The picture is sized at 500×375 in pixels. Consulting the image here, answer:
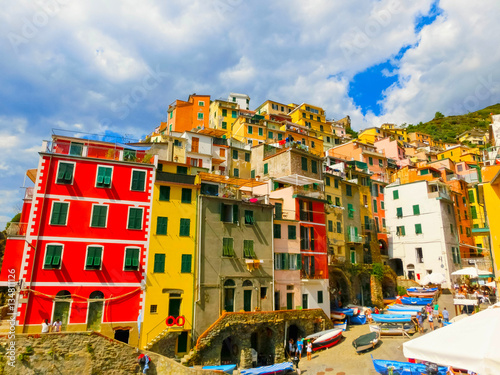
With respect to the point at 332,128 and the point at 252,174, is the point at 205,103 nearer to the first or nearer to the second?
the point at 252,174

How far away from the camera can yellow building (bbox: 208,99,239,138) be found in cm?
7056

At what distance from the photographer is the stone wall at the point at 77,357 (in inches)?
856

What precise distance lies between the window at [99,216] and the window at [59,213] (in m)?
1.97

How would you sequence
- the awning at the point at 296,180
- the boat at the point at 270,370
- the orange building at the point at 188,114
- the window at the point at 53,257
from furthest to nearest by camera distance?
the orange building at the point at 188,114, the awning at the point at 296,180, the boat at the point at 270,370, the window at the point at 53,257

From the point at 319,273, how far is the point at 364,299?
486 inches

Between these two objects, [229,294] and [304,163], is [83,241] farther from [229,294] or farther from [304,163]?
[304,163]

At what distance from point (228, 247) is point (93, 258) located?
36.9 ft

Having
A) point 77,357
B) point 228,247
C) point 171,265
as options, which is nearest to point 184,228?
point 171,265

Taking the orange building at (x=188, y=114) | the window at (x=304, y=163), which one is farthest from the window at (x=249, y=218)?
the orange building at (x=188, y=114)

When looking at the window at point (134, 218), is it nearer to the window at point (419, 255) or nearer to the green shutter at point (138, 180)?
the green shutter at point (138, 180)

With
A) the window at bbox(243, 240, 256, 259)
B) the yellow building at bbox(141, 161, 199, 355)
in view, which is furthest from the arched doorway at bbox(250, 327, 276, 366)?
the yellow building at bbox(141, 161, 199, 355)

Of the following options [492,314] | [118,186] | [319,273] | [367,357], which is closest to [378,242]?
[319,273]

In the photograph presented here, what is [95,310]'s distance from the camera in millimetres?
25922

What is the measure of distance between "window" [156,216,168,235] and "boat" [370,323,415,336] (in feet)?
67.9
